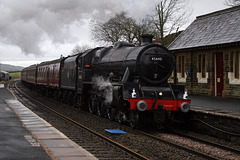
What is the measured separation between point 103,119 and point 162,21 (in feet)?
70.5

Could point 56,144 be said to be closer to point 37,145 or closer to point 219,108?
point 37,145

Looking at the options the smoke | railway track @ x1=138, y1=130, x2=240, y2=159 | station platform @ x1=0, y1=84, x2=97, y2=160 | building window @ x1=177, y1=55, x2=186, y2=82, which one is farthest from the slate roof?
station platform @ x1=0, y1=84, x2=97, y2=160

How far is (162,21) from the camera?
110 feet

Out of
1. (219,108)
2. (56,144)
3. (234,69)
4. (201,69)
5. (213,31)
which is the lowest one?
(56,144)

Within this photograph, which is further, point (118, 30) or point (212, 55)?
point (118, 30)

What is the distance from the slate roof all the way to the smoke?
788cm

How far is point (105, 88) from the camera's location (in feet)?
44.0

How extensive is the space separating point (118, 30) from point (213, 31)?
90.1 feet

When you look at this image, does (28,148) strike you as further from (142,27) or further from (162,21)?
(142,27)

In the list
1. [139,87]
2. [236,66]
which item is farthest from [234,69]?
[139,87]

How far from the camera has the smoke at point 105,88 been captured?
42.0 feet

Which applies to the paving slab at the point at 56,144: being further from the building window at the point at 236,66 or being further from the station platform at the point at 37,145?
the building window at the point at 236,66

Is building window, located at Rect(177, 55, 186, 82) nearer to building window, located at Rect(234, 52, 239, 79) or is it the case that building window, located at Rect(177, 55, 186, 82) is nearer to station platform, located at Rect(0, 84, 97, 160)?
building window, located at Rect(234, 52, 239, 79)

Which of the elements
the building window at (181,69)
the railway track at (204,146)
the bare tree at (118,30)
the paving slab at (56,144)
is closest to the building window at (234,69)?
the building window at (181,69)
